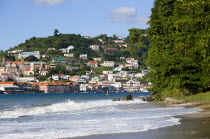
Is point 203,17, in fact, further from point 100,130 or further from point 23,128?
point 23,128

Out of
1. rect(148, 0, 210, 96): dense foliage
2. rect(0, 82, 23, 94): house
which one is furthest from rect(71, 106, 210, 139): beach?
rect(0, 82, 23, 94): house

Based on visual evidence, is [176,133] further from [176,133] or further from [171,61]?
[171,61]

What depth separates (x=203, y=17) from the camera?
18.5 m

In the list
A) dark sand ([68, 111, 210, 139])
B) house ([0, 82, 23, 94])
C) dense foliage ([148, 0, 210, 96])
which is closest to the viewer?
dark sand ([68, 111, 210, 139])

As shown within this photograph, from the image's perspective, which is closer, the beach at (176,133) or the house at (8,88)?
the beach at (176,133)

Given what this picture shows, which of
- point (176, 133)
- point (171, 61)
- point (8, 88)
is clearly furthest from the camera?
point (8, 88)

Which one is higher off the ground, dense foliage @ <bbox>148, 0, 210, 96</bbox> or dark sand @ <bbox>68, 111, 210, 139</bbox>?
dense foliage @ <bbox>148, 0, 210, 96</bbox>

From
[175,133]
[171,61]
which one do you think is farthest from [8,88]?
[175,133]

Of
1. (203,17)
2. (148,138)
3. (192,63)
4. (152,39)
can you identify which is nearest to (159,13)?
(152,39)

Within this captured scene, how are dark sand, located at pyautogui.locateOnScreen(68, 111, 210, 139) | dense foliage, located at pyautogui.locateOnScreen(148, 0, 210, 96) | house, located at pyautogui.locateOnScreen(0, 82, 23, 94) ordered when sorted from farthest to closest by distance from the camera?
house, located at pyautogui.locateOnScreen(0, 82, 23, 94) → dense foliage, located at pyautogui.locateOnScreen(148, 0, 210, 96) → dark sand, located at pyautogui.locateOnScreen(68, 111, 210, 139)

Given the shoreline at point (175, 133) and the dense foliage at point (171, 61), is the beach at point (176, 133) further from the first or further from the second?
the dense foliage at point (171, 61)

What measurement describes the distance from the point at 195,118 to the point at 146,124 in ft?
7.73

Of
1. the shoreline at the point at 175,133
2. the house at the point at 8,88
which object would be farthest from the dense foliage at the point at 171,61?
the house at the point at 8,88

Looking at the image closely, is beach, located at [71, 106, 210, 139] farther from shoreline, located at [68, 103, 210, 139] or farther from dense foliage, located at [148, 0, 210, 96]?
dense foliage, located at [148, 0, 210, 96]
